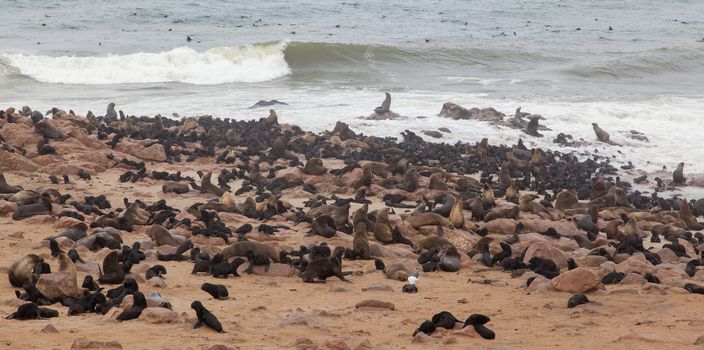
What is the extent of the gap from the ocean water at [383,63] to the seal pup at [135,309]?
13850 mm

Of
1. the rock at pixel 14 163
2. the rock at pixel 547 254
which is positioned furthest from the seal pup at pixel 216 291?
the rock at pixel 14 163

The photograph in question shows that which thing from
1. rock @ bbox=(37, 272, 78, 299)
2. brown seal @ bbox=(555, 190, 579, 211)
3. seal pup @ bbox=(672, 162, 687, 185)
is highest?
rock @ bbox=(37, 272, 78, 299)

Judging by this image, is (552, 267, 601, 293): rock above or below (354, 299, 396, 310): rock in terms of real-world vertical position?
above

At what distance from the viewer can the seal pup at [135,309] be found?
22.6 ft

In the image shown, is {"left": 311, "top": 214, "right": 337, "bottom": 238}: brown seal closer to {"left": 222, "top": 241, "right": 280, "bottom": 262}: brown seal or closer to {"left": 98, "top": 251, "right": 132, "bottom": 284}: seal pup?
{"left": 222, "top": 241, "right": 280, "bottom": 262}: brown seal

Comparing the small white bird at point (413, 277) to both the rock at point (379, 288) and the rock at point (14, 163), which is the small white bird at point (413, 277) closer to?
the rock at point (379, 288)

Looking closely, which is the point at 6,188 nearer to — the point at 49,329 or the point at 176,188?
→ the point at 176,188

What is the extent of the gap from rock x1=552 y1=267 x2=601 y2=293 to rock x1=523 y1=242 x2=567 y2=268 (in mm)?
1174

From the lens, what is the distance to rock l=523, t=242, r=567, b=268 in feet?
32.7

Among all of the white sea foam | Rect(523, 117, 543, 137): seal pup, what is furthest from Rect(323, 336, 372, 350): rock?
the white sea foam

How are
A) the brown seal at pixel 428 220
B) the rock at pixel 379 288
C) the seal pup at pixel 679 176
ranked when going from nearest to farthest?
the rock at pixel 379 288, the brown seal at pixel 428 220, the seal pup at pixel 679 176

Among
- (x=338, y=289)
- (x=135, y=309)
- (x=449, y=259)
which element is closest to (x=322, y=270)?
(x=338, y=289)

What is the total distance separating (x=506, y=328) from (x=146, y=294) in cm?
302

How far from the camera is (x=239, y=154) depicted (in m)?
17.2
